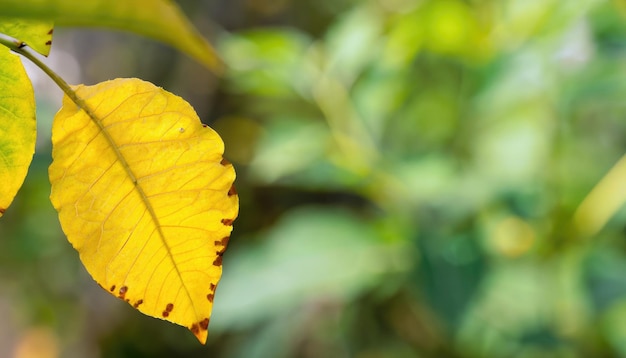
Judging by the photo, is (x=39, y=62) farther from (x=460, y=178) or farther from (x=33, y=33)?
(x=460, y=178)

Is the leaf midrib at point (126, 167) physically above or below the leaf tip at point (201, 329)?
above

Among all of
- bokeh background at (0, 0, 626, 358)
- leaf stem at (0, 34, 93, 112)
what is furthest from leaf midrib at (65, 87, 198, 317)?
bokeh background at (0, 0, 626, 358)

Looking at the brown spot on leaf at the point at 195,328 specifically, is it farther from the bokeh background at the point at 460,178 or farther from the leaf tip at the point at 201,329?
the bokeh background at the point at 460,178

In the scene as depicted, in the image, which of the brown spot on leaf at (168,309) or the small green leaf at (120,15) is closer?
the small green leaf at (120,15)

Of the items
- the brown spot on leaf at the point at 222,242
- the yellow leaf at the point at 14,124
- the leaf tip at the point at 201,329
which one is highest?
the yellow leaf at the point at 14,124

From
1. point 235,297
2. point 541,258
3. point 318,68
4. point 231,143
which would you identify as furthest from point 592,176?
point 231,143

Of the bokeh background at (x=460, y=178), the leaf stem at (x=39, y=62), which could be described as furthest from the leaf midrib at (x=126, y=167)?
the bokeh background at (x=460, y=178)

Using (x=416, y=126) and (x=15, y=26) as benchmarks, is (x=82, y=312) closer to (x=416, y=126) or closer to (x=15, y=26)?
(x=416, y=126)

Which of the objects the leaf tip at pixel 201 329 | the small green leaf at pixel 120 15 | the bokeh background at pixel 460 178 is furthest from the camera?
the bokeh background at pixel 460 178

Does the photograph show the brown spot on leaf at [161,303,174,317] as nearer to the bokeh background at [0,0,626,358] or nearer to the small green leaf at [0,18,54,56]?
the small green leaf at [0,18,54,56]
